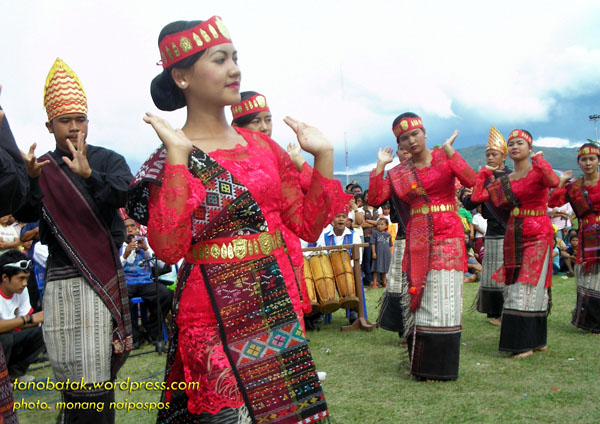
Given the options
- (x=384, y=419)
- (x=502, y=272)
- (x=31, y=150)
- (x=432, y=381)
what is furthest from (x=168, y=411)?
(x=502, y=272)

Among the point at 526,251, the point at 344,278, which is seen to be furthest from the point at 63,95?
the point at 344,278

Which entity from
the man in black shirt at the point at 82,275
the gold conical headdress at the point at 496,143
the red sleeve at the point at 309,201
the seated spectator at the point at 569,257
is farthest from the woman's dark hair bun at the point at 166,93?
the seated spectator at the point at 569,257

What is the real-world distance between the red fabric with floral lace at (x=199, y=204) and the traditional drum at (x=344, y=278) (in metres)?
5.90

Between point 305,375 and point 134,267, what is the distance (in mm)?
6734

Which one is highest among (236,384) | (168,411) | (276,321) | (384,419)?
(276,321)

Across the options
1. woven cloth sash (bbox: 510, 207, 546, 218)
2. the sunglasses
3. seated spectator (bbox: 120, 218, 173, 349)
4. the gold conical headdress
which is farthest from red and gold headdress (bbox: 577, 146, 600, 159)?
the sunglasses

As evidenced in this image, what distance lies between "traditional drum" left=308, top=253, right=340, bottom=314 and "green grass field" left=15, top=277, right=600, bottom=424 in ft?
2.24

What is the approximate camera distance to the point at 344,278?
8570mm

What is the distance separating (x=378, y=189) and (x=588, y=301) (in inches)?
147

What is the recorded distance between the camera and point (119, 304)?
364 cm

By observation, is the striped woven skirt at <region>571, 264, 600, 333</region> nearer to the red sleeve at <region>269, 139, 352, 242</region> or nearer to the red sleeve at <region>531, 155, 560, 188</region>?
the red sleeve at <region>531, 155, 560, 188</region>

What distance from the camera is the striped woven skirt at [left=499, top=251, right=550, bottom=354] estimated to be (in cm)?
633

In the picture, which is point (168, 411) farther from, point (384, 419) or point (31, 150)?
point (384, 419)

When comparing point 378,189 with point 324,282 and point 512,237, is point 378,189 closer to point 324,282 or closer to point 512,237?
point 512,237
